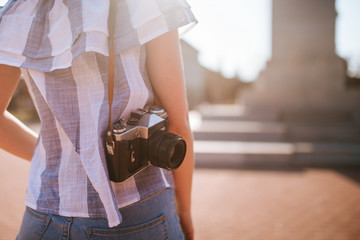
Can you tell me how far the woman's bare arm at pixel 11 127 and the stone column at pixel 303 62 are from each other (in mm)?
9128

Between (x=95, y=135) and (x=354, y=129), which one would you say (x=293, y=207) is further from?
(x=354, y=129)

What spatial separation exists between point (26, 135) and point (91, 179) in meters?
0.54

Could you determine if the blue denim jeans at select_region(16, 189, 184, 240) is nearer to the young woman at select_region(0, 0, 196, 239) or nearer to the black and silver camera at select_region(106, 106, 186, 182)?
the young woman at select_region(0, 0, 196, 239)

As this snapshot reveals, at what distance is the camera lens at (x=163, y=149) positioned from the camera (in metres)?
0.78

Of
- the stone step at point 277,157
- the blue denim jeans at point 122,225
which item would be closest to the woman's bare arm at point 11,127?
the blue denim jeans at point 122,225

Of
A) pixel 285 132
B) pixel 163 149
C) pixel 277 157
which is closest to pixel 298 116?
pixel 285 132

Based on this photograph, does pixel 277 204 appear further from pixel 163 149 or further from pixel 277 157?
pixel 163 149

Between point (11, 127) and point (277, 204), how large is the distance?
408 cm

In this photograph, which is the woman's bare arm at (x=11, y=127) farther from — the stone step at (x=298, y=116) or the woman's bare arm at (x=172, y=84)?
the stone step at (x=298, y=116)

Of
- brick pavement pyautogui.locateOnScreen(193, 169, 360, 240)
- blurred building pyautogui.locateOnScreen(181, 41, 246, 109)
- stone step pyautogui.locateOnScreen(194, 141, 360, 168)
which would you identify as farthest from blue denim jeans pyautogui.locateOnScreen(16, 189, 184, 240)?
blurred building pyautogui.locateOnScreen(181, 41, 246, 109)

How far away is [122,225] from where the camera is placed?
0.79 meters

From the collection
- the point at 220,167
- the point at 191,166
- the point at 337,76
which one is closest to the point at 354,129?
the point at 337,76

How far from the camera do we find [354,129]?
733cm

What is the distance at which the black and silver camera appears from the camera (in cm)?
75
